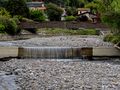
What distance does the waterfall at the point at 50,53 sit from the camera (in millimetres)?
36938

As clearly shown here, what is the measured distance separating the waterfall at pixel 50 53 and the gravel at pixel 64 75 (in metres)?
4.18

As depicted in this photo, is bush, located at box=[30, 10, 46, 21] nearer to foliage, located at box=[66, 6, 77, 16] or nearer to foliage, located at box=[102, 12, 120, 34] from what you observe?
foliage, located at box=[66, 6, 77, 16]

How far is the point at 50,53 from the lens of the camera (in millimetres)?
37344

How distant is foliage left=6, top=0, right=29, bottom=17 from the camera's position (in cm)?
7921

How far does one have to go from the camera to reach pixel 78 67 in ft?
95.9

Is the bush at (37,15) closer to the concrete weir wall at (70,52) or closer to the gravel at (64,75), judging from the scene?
the concrete weir wall at (70,52)

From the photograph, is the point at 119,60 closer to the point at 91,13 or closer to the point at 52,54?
the point at 52,54

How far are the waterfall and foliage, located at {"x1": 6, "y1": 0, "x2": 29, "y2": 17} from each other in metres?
42.2

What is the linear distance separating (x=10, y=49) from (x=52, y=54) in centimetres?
377

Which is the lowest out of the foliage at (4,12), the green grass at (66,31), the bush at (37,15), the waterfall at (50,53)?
the green grass at (66,31)

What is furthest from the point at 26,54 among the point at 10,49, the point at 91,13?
the point at 91,13

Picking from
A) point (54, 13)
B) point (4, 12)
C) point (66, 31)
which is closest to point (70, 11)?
point (54, 13)

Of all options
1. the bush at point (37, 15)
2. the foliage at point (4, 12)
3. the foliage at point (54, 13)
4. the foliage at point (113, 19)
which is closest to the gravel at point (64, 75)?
the foliage at point (113, 19)

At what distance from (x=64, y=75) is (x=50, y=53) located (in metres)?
12.2
